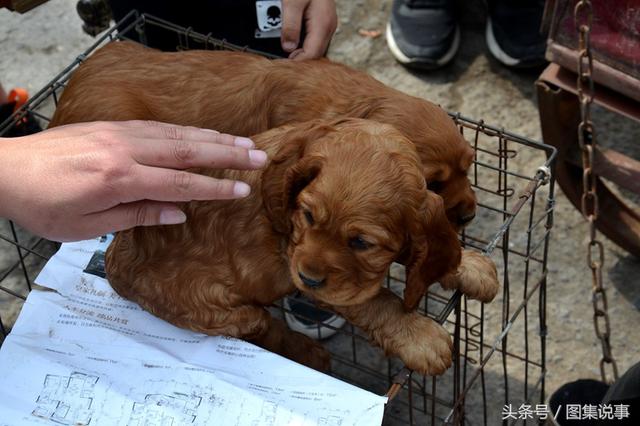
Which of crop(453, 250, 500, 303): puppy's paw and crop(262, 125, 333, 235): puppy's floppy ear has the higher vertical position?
crop(262, 125, 333, 235): puppy's floppy ear

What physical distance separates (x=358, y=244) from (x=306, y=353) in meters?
0.75

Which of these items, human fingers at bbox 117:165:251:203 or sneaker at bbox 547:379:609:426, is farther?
sneaker at bbox 547:379:609:426

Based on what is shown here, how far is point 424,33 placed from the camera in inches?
180

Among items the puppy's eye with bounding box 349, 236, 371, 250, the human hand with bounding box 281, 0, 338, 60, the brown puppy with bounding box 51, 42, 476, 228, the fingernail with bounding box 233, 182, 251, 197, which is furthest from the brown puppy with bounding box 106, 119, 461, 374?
the human hand with bounding box 281, 0, 338, 60

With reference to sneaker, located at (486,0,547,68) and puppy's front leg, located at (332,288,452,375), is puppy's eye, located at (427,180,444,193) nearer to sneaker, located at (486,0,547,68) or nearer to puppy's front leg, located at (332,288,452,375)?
puppy's front leg, located at (332,288,452,375)

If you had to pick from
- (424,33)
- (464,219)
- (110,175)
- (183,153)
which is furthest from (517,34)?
(110,175)

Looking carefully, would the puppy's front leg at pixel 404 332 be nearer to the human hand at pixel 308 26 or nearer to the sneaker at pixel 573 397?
the sneaker at pixel 573 397

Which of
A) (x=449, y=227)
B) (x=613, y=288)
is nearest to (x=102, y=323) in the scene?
(x=449, y=227)

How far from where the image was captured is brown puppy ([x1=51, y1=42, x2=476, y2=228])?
249cm

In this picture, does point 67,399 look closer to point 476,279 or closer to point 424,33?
point 476,279

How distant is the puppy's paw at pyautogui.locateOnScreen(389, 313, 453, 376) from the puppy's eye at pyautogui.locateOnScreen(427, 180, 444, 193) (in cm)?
33

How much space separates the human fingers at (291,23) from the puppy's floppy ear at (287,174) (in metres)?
0.73

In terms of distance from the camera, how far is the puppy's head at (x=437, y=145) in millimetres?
2340

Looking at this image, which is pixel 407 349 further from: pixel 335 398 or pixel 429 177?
pixel 429 177
